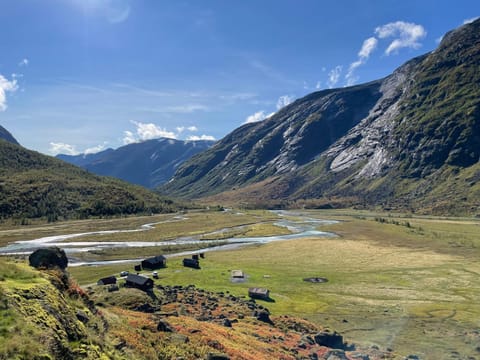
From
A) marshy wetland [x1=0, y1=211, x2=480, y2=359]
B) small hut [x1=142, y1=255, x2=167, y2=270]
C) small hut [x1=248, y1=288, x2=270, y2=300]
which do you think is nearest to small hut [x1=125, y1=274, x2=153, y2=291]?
small hut [x1=248, y1=288, x2=270, y2=300]

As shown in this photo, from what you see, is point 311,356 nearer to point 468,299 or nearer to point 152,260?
point 468,299

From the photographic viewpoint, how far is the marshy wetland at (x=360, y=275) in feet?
162

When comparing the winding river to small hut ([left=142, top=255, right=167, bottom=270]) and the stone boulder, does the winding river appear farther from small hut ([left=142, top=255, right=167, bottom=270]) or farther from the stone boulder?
the stone boulder

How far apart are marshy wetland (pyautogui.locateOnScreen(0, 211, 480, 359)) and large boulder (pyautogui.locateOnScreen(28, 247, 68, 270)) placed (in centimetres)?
3637

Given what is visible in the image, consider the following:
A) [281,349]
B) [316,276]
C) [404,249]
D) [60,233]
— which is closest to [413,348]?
[281,349]

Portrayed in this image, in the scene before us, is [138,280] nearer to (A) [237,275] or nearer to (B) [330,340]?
(B) [330,340]

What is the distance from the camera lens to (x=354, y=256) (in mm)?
105750

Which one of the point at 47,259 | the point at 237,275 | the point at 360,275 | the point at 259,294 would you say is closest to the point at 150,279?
the point at 259,294

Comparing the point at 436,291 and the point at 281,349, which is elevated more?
the point at 281,349

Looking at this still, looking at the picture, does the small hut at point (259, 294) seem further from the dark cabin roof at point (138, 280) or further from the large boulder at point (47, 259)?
the large boulder at point (47, 259)

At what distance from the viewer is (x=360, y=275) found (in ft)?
270

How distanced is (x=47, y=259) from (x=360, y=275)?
71.8m

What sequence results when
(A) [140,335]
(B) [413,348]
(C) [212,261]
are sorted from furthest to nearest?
1. (C) [212,261]
2. (B) [413,348]
3. (A) [140,335]

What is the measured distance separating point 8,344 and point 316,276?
2954 inches
